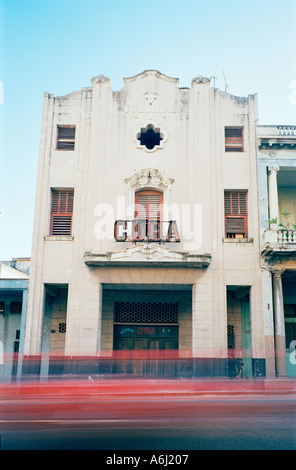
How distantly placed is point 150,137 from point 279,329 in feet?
39.8

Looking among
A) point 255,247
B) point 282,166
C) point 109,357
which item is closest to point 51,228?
point 109,357

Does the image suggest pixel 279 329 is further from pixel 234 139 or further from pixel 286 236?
pixel 234 139

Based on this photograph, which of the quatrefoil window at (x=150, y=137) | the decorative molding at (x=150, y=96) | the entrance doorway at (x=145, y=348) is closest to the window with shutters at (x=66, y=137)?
the quatrefoil window at (x=150, y=137)

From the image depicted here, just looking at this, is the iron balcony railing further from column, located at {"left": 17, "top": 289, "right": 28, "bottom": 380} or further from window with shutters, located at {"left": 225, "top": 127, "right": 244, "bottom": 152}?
column, located at {"left": 17, "top": 289, "right": 28, "bottom": 380}

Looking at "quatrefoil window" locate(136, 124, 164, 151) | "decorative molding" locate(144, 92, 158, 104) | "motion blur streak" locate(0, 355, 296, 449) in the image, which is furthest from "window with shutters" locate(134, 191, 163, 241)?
"motion blur streak" locate(0, 355, 296, 449)

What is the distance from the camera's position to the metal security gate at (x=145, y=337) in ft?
68.7

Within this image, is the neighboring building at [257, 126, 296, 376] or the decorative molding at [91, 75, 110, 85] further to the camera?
the decorative molding at [91, 75, 110, 85]

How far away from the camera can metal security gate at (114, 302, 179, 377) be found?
68.7 ft

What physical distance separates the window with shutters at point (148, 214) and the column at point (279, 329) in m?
6.21

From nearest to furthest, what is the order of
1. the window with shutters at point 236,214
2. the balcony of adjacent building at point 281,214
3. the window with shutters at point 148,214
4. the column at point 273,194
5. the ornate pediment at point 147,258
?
the balcony of adjacent building at point 281,214 → the ornate pediment at point 147,258 → the window with shutters at point 148,214 → the column at point 273,194 → the window with shutters at point 236,214

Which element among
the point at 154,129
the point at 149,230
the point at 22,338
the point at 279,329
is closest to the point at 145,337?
the point at 149,230

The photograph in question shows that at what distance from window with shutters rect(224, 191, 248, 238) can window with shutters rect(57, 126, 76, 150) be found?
29.0ft

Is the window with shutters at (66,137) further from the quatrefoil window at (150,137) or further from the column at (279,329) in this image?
the column at (279,329)

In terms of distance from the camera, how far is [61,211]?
68.6 ft
